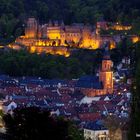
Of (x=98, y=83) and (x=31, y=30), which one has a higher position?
(x=31, y=30)

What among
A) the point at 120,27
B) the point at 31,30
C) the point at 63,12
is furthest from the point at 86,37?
the point at 63,12

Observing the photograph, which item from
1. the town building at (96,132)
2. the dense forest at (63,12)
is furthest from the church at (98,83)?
the dense forest at (63,12)

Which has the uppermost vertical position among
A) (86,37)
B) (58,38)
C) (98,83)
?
(86,37)

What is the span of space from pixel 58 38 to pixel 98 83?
23.4 m

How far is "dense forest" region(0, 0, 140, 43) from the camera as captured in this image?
8475 cm

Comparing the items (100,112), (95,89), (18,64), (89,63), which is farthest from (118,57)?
(100,112)

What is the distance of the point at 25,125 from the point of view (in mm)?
16047

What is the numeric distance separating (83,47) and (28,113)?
61.1 m

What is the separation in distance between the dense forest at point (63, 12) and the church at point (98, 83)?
21.6 m

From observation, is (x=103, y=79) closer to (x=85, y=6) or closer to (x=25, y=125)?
(x=85, y=6)

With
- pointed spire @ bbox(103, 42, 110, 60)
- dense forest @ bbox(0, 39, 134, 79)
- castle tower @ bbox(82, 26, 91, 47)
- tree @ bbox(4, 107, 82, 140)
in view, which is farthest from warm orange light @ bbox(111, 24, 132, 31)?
tree @ bbox(4, 107, 82, 140)

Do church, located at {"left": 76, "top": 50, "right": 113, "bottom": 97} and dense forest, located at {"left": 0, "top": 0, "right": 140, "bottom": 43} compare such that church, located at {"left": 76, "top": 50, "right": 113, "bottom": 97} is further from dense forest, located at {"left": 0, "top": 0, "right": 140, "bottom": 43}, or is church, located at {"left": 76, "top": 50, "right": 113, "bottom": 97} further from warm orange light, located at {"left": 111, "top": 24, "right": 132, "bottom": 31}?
warm orange light, located at {"left": 111, "top": 24, "right": 132, "bottom": 31}

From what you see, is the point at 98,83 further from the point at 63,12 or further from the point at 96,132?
the point at 63,12

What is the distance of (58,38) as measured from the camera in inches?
3209
